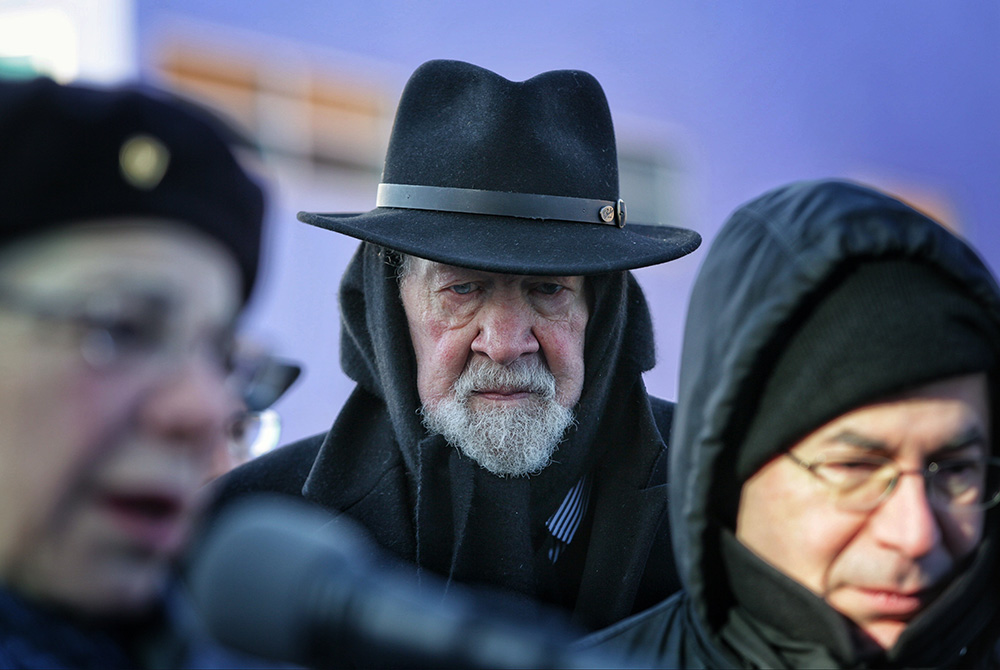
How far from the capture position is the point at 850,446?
1.68 metres

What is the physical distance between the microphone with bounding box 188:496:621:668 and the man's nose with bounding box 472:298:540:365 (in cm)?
184

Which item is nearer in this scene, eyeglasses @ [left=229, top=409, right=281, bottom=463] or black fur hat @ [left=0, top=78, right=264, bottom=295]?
black fur hat @ [left=0, top=78, right=264, bottom=295]

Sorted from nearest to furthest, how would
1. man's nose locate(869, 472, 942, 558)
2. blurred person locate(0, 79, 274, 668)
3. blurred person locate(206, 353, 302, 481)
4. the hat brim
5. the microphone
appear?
the microphone, blurred person locate(0, 79, 274, 668), man's nose locate(869, 472, 942, 558), the hat brim, blurred person locate(206, 353, 302, 481)

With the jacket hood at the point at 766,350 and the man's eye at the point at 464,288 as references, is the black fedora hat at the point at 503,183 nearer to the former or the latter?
the man's eye at the point at 464,288

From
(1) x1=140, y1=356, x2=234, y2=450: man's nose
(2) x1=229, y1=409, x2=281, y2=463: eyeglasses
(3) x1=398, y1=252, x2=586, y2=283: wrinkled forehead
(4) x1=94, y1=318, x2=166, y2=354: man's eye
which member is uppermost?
(4) x1=94, y1=318, x2=166, y2=354: man's eye

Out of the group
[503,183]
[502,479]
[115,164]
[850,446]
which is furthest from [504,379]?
[115,164]

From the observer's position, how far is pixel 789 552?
5.67 ft

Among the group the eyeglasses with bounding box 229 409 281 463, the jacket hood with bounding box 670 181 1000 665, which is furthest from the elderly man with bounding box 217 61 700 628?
the jacket hood with bounding box 670 181 1000 665

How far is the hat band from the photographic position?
274cm

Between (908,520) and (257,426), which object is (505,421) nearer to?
(257,426)

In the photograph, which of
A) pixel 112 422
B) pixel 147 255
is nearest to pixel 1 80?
pixel 147 255

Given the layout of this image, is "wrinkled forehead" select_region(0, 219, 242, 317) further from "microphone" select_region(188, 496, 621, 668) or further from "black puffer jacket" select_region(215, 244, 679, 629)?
"black puffer jacket" select_region(215, 244, 679, 629)

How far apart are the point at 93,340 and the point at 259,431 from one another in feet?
7.97

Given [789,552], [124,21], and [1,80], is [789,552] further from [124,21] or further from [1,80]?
[124,21]
